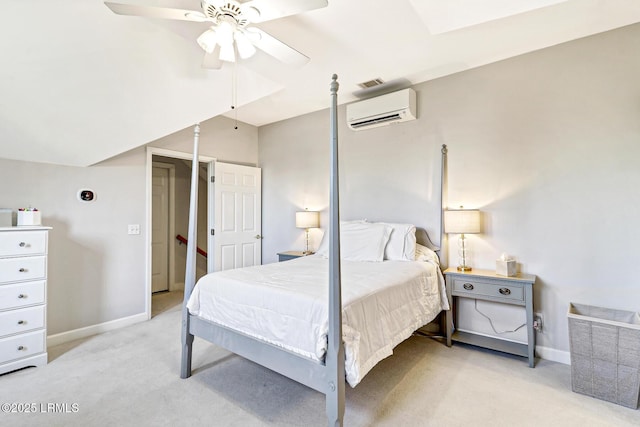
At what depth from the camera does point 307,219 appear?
13.4ft

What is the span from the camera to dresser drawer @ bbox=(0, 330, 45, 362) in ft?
7.55

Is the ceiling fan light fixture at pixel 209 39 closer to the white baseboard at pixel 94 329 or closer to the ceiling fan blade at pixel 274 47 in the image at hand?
the ceiling fan blade at pixel 274 47

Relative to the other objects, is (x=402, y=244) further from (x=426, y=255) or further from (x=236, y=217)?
(x=236, y=217)

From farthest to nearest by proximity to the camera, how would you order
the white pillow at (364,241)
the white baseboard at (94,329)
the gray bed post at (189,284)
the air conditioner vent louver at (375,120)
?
the air conditioner vent louver at (375,120) < the white pillow at (364,241) < the white baseboard at (94,329) < the gray bed post at (189,284)

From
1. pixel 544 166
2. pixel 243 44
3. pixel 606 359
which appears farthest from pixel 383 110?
pixel 606 359

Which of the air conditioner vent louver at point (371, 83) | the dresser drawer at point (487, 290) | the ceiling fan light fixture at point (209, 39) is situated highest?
the air conditioner vent louver at point (371, 83)

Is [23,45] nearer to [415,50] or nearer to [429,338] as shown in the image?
[415,50]

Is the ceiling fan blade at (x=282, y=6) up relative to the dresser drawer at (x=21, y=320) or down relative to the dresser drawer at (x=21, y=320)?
up

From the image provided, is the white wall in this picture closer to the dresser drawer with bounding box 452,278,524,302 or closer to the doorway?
the dresser drawer with bounding box 452,278,524,302

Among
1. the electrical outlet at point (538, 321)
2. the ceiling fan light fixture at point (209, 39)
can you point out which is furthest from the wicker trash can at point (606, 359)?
the ceiling fan light fixture at point (209, 39)

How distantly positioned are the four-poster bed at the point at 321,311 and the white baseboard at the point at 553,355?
88cm

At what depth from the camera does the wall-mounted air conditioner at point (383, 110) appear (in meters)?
3.21

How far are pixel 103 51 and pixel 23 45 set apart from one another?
39 centimetres

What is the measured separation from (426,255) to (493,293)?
2.12ft
